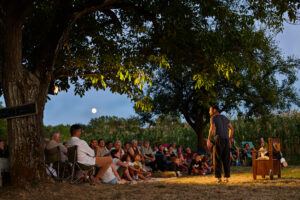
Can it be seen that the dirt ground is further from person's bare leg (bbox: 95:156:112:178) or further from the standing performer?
the standing performer

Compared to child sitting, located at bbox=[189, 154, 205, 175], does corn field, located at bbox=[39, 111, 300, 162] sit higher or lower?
higher

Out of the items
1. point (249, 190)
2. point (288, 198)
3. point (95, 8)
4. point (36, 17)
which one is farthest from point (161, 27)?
point (288, 198)

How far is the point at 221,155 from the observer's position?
9.54 metres

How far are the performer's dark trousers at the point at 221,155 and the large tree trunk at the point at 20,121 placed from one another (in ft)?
13.6

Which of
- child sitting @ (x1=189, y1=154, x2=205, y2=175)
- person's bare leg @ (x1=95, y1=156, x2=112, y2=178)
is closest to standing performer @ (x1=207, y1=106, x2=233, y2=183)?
person's bare leg @ (x1=95, y1=156, x2=112, y2=178)

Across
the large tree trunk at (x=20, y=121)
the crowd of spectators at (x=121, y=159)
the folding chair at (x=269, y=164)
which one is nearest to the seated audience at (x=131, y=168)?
the crowd of spectators at (x=121, y=159)

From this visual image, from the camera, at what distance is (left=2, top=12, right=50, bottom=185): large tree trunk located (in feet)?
25.8

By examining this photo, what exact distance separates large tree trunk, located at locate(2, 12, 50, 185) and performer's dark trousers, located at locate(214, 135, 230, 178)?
414 centimetres

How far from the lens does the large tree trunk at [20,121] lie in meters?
7.86

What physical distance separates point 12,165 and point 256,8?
23.6 feet

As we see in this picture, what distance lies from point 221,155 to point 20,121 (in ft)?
15.7

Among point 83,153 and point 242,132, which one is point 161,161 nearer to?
point 83,153

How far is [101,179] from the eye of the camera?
32.5 feet

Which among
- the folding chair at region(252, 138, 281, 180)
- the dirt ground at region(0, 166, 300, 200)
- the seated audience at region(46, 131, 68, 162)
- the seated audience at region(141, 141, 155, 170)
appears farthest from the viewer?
the seated audience at region(141, 141, 155, 170)
